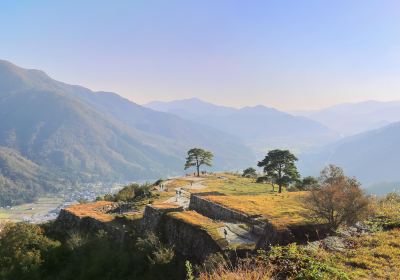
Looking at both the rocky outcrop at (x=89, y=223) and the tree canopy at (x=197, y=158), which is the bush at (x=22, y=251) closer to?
the rocky outcrop at (x=89, y=223)

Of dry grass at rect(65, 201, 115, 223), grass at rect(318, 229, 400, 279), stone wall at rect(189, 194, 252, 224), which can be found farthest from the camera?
dry grass at rect(65, 201, 115, 223)

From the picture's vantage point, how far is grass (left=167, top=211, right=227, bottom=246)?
95.9ft

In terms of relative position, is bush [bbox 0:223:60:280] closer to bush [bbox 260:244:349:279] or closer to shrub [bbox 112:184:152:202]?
shrub [bbox 112:184:152:202]

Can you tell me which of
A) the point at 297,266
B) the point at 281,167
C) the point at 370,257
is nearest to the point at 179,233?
the point at 297,266

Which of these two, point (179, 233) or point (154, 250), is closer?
point (154, 250)

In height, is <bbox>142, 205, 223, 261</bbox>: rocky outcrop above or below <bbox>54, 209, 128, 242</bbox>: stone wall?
above

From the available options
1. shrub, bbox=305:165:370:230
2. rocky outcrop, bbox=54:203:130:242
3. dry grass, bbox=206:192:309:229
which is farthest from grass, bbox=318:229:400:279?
rocky outcrop, bbox=54:203:130:242

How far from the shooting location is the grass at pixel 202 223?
29.2m

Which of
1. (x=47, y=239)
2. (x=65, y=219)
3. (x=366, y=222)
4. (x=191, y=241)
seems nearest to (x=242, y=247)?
(x=191, y=241)

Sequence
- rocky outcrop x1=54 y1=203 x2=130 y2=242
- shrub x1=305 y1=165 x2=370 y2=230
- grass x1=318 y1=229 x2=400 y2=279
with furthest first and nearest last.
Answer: rocky outcrop x1=54 y1=203 x2=130 y2=242 → shrub x1=305 y1=165 x2=370 y2=230 → grass x1=318 y1=229 x2=400 y2=279

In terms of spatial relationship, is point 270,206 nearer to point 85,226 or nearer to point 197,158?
point 85,226

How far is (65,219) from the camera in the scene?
153 ft

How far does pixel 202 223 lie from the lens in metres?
32.2

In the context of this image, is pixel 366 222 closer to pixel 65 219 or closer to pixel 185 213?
pixel 185 213
